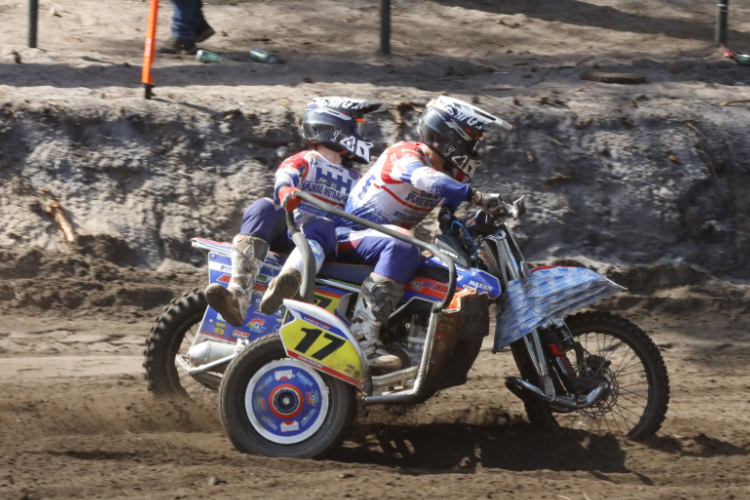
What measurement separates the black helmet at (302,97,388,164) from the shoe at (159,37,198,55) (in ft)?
15.0

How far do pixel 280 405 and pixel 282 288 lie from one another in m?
0.60

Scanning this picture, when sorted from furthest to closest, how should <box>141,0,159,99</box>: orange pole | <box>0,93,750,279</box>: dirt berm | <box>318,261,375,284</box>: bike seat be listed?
<box>141,0,159,99</box>: orange pole, <box>0,93,750,279</box>: dirt berm, <box>318,261,375,284</box>: bike seat

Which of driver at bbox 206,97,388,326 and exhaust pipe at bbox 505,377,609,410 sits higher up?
driver at bbox 206,97,388,326

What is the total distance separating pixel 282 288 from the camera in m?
4.65

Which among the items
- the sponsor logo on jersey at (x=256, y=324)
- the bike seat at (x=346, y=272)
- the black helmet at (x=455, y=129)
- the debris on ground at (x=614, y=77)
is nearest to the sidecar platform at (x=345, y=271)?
the bike seat at (x=346, y=272)

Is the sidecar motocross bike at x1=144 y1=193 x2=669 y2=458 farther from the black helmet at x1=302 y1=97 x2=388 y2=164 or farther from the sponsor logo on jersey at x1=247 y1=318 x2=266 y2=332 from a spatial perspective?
the black helmet at x1=302 y1=97 x2=388 y2=164

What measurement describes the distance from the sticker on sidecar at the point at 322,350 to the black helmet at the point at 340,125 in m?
1.26

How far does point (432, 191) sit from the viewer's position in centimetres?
478

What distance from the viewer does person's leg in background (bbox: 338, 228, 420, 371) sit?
4672 millimetres

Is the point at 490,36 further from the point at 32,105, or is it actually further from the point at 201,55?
the point at 32,105

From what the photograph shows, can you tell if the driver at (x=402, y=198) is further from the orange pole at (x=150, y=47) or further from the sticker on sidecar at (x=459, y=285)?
the orange pole at (x=150, y=47)

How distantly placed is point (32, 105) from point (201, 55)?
190cm

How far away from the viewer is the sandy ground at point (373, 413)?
421 centimetres

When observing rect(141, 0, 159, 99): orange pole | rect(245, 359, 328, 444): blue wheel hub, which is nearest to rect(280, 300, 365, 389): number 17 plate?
rect(245, 359, 328, 444): blue wheel hub
